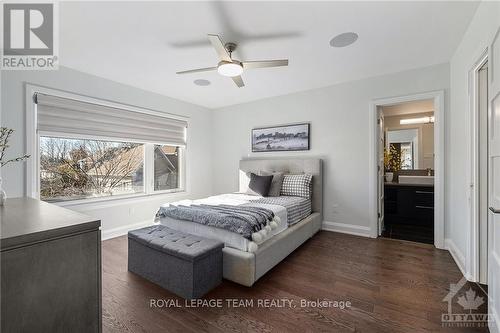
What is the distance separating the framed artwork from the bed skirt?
6.01ft

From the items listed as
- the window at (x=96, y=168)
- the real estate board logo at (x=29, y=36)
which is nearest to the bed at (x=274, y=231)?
the window at (x=96, y=168)

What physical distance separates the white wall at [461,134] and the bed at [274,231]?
65.9 inches

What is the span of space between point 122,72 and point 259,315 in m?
3.46

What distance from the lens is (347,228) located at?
145 inches

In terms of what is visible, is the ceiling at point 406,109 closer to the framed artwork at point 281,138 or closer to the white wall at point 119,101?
the framed artwork at point 281,138

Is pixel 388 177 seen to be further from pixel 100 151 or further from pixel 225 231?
pixel 100 151

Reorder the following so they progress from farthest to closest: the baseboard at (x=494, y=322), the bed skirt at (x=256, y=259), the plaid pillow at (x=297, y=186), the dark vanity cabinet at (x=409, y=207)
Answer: the dark vanity cabinet at (x=409, y=207), the plaid pillow at (x=297, y=186), the bed skirt at (x=256, y=259), the baseboard at (x=494, y=322)

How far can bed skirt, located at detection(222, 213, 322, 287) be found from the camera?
2.09 m

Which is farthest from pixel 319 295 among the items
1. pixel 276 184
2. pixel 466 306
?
pixel 276 184

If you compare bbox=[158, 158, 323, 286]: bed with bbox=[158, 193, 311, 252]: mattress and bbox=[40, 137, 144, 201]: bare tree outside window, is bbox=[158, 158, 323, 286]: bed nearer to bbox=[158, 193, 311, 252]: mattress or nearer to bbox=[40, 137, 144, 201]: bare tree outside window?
bbox=[158, 193, 311, 252]: mattress

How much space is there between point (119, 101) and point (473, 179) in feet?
15.2

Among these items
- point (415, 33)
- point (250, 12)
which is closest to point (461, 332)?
point (415, 33)

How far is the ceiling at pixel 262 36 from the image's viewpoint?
198 centimetres

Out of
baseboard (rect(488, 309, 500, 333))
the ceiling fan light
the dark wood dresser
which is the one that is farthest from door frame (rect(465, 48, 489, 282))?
the dark wood dresser
